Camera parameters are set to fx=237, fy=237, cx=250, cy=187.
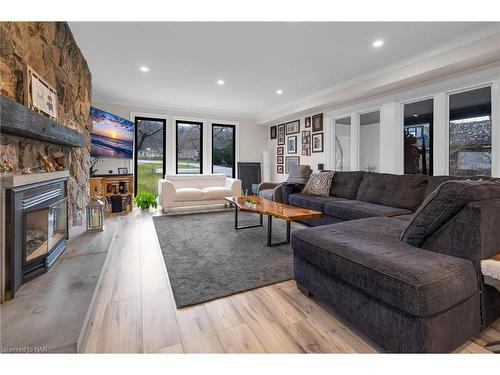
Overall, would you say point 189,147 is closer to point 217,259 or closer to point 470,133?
point 217,259

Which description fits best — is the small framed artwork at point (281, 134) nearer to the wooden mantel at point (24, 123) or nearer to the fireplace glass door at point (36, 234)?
the wooden mantel at point (24, 123)

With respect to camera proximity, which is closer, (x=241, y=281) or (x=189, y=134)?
(x=241, y=281)

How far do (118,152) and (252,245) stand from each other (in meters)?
3.73

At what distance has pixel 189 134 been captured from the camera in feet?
20.9

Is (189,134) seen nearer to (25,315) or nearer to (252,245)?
(252,245)

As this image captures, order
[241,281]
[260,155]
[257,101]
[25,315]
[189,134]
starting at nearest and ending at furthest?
1. [25,315]
2. [241,281]
3. [257,101]
4. [189,134]
5. [260,155]

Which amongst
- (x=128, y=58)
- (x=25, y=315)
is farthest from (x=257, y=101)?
(x=25, y=315)

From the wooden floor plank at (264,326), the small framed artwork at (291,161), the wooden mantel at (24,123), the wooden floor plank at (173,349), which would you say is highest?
the small framed artwork at (291,161)

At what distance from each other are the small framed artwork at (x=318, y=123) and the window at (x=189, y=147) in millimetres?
2987

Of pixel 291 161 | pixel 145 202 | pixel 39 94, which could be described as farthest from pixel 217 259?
pixel 291 161

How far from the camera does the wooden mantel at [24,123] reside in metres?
1.36

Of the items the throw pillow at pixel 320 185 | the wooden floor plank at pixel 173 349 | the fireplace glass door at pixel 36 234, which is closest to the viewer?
the wooden floor plank at pixel 173 349

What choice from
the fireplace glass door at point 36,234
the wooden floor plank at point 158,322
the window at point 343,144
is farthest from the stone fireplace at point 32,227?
the window at point 343,144

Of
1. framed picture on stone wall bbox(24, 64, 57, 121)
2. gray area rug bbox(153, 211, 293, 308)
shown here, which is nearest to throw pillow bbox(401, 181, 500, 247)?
gray area rug bbox(153, 211, 293, 308)
